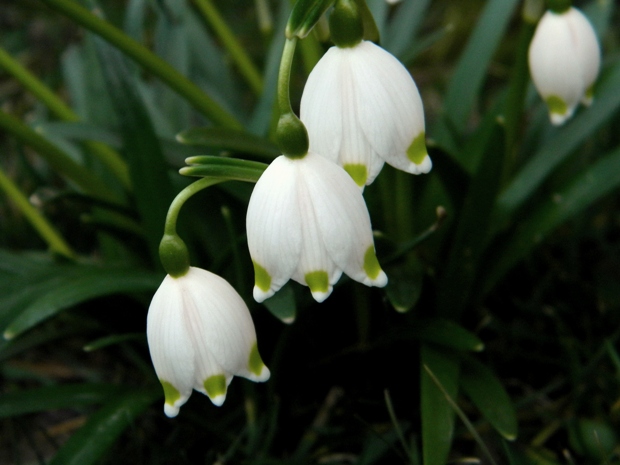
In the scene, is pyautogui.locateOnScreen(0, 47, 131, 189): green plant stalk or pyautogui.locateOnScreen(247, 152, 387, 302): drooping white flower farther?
pyautogui.locateOnScreen(0, 47, 131, 189): green plant stalk

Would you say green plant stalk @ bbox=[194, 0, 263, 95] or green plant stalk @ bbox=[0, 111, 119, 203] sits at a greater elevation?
green plant stalk @ bbox=[194, 0, 263, 95]

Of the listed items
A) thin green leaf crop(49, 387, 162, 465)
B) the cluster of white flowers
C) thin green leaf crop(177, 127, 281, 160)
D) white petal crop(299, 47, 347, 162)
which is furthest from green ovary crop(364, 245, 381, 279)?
thin green leaf crop(49, 387, 162, 465)

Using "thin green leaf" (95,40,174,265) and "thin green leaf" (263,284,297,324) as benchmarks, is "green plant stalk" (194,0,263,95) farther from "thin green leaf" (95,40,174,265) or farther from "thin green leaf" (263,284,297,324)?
"thin green leaf" (263,284,297,324)

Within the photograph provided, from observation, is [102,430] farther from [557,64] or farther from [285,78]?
[557,64]

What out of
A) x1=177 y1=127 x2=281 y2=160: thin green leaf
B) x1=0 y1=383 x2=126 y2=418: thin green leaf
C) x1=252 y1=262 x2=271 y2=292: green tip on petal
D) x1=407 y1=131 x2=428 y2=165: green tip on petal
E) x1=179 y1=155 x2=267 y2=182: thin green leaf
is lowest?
x1=0 y1=383 x2=126 y2=418: thin green leaf

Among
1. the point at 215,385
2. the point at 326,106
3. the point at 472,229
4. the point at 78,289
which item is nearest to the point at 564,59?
the point at 472,229

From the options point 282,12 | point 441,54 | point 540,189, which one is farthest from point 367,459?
point 441,54
